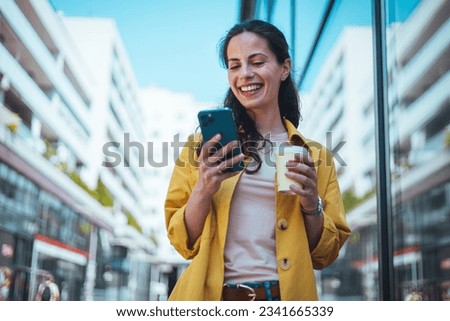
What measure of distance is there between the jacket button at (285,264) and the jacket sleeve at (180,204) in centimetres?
18

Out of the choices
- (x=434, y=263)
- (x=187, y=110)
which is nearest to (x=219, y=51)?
(x=187, y=110)

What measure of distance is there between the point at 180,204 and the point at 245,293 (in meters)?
0.24

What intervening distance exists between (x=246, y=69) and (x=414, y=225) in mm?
623

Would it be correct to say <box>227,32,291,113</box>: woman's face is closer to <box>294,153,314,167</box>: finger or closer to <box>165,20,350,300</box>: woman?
<box>165,20,350,300</box>: woman

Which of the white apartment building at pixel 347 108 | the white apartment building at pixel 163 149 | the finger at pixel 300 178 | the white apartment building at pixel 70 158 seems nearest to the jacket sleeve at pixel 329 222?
the finger at pixel 300 178

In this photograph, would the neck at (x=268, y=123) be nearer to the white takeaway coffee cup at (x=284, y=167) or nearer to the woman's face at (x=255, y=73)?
the woman's face at (x=255, y=73)

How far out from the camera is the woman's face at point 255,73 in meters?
1.35

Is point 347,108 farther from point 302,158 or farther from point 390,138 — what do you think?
point 302,158

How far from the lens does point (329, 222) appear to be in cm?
126

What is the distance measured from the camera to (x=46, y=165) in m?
1.69

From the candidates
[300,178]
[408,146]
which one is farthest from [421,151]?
[300,178]

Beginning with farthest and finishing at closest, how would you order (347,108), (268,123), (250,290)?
(347,108)
(268,123)
(250,290)

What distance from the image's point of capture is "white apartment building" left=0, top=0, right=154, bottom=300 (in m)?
1.63
